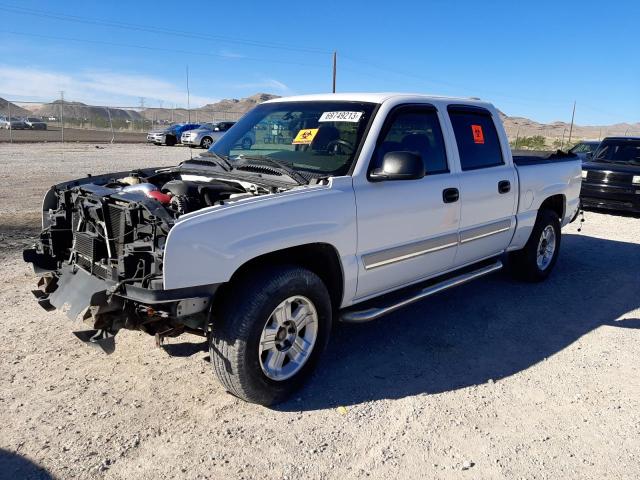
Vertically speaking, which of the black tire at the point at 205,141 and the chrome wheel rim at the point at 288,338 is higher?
the black tire at the point at 205,141

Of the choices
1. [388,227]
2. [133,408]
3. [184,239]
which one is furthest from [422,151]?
[133,408]

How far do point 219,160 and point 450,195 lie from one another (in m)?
1.92

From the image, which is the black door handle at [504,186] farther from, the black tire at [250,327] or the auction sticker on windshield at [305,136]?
the black tire at [250,327]

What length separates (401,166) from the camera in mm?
3596

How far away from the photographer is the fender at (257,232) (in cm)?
288

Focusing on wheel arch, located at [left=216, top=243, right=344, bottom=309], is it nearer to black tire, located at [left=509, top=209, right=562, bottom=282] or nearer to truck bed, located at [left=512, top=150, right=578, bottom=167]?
truck bed, located at [left=512, top=150, right=578, bottom=167]

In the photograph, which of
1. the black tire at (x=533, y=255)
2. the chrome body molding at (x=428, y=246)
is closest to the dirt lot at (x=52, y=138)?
the black tire at (x=533, y=255)

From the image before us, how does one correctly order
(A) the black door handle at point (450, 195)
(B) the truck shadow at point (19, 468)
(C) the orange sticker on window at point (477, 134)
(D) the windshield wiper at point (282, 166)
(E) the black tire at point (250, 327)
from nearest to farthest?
1. (B) the truck shadow at point (19, 468)
2. (E) the black tire at point (250, 327)
3. (D) the windshield wiper at point (282, 166)
4. (A) the black door handle at point (450, 195)
5. (C) the orange sticker on window at point (477, 134)

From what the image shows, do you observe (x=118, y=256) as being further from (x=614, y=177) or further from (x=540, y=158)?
(x=614, y=177)

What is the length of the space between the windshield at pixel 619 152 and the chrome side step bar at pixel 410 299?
315 inches

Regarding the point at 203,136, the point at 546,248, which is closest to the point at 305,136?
the point at 546,248

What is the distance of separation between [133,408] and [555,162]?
16.9ft

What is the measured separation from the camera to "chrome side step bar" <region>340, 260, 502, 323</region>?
380 cm

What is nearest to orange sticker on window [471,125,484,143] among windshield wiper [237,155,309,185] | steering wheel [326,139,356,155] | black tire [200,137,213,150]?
steering wheel [326,139,356,155]
